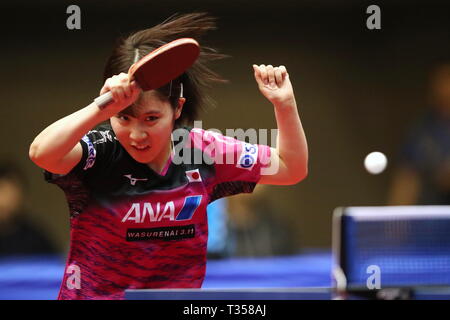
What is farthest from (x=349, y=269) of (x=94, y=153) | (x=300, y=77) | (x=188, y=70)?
(x=300, y=77)

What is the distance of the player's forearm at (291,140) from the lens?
9.82 ft

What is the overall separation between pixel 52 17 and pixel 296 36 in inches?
131

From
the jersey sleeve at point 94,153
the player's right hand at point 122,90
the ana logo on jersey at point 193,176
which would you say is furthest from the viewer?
the ana logo on jersey at point 193,176

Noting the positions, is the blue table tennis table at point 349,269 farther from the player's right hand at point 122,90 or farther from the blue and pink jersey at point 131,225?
the player's right hand at point 122,90

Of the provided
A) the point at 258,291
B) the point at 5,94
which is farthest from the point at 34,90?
the point at 258,291

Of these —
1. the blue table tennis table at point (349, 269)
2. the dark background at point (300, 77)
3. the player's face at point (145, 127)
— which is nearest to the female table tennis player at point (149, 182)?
the player's face at point (145, 127)

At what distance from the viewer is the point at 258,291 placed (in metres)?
2.23

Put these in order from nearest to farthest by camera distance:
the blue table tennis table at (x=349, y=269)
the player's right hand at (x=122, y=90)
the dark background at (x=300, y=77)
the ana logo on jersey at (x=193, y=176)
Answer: the blue table tennis table at (x=349, y=269), the player's right hand at (x=122, y=90), the ana logo on jersey at (x=193, y=176), the dark background at (x=300, y=77)

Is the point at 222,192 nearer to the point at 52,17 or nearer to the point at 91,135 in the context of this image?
the point at 91,135

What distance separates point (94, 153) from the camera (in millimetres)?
2928

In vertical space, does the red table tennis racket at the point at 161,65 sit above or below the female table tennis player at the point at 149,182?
above

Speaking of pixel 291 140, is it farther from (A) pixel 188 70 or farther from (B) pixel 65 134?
(B) pixel 65 134

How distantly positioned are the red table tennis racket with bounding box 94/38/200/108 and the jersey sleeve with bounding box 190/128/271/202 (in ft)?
1.90

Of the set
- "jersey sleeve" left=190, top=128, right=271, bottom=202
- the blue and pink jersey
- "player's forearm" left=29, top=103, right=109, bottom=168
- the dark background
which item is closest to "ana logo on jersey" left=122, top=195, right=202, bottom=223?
the blue and pink jersey
